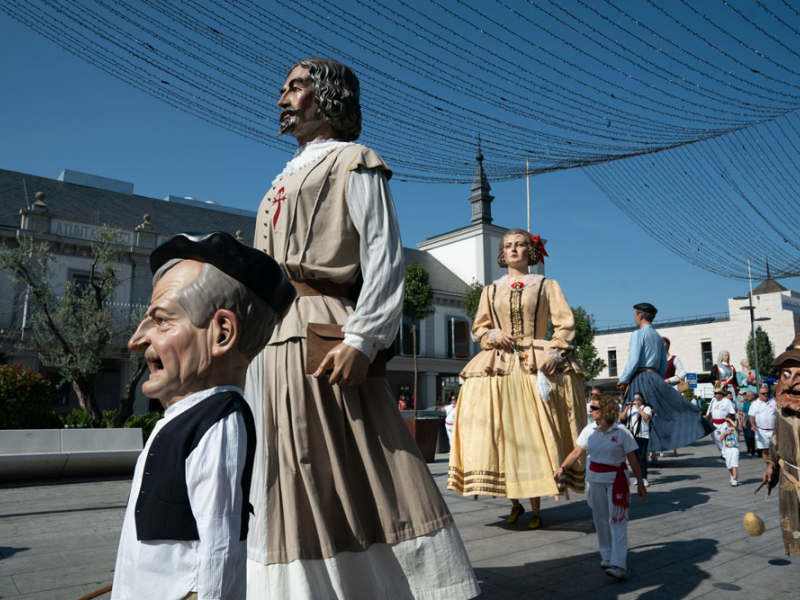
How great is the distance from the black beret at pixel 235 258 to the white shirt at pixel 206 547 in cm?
36

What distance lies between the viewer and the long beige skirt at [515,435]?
4.82 meters

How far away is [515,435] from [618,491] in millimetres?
1182

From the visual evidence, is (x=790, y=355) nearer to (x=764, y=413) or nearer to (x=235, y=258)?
(x=235, y=258)

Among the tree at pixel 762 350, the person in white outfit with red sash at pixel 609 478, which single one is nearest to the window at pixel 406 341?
the tree at pixel 762 350

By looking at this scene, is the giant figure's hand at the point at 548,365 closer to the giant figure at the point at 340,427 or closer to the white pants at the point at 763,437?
the giant figure at the point at 340,427

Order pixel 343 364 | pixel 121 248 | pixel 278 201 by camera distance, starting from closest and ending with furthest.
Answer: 1. pixel 343 364
2. pixel 278 201
3. pixel 121 248

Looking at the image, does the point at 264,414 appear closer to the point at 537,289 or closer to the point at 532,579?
the point at 532,579

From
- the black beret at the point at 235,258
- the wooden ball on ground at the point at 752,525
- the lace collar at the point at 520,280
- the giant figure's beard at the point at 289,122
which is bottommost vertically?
the wooden ball on ground at the point at 752,525

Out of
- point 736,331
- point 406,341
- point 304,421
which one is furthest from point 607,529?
point 736,331

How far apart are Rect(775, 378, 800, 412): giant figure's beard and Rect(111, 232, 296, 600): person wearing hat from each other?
2.79 m

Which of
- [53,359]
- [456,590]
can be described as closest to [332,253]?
[456,590]

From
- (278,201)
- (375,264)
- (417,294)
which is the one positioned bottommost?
(375,264)

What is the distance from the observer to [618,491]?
12.8 feet

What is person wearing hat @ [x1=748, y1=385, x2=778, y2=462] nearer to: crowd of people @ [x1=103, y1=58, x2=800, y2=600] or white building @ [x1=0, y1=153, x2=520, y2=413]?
crowd of people @ [x1=103, y1=58, x2=800, y2=600]
